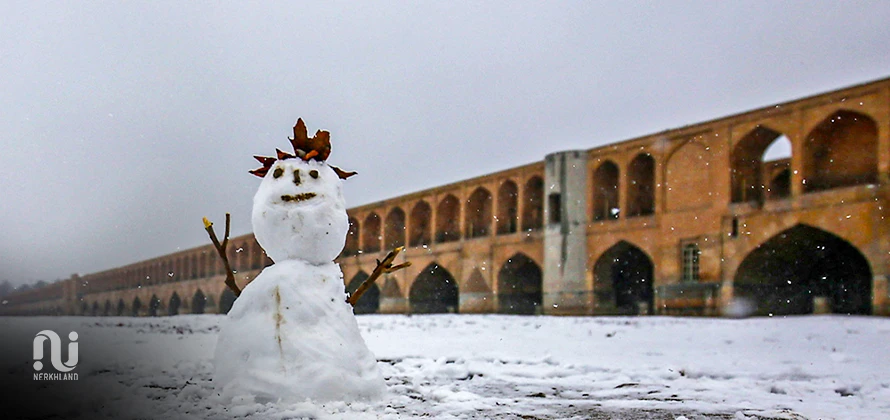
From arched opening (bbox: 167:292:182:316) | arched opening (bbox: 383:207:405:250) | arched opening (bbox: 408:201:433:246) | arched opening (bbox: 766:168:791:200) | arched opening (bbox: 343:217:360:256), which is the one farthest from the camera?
arched opening (bbox: 167:292:182:316)

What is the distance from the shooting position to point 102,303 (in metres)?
22.8

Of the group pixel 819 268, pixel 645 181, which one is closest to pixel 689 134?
pixel 645 181

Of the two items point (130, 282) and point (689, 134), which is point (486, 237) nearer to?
point (689, 134)

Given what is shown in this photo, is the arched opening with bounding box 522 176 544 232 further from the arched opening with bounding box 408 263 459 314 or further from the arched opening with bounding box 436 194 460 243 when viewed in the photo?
the arched opening with bounding box 408 263 459 314

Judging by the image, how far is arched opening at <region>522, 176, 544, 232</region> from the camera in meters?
20.7

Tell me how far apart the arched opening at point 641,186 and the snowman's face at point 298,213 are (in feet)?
47.2

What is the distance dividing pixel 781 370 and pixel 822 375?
33 centimetres

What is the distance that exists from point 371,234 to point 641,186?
12.7 meters

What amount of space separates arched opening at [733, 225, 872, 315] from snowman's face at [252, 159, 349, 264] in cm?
1271

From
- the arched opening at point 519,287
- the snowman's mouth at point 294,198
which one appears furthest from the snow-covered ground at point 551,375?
the arched opening at point 519,287

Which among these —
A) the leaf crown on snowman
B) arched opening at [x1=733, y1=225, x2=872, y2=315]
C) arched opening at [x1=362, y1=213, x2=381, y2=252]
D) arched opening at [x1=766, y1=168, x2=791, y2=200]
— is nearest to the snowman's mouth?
the leaf crown on snowman

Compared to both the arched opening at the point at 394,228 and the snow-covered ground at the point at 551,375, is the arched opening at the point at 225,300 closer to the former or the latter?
the arched opening at the point at 394,228

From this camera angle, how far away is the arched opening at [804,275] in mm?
14906

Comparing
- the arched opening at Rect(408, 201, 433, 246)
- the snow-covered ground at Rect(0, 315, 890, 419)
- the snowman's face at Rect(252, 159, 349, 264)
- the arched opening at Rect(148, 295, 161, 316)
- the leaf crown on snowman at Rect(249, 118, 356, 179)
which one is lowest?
the arched opening at Rect(148, 295, 161, 316)
